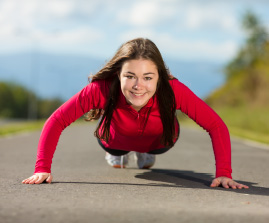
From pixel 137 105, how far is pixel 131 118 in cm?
38

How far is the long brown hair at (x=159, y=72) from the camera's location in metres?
4.34

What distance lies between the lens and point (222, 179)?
175 inches

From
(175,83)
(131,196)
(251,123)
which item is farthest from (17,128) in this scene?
(131,196)

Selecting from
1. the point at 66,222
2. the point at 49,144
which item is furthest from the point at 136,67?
the point at 66,222

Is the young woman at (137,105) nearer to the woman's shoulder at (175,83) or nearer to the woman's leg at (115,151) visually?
the woman's shoulder at (175,83)

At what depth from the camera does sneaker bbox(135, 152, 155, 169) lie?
6.01 metres

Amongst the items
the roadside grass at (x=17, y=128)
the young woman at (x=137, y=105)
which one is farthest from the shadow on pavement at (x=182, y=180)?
the roadside grass at (x=17, y=128)

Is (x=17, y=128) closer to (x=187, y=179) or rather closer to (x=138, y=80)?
(x=187, y=179)

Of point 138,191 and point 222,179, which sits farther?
point 222,179

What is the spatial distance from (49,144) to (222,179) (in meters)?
1.59

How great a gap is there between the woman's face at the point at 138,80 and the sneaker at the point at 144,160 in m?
1.72

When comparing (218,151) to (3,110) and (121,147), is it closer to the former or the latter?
(121,147)

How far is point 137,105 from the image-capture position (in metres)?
4.42

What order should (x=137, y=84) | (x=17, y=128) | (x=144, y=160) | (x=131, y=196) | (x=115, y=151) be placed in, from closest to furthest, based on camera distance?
(x=131, y=196), (x=137, y=84), (x=115, y=151), (x=144, y=160), (x=17, y=128)
